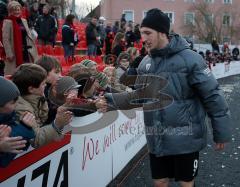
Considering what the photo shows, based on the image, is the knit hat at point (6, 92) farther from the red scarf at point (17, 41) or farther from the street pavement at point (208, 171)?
the red scarf at point (17, 41)

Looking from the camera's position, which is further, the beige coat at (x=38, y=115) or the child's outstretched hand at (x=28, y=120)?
the beige coat at (x=38, y=115)

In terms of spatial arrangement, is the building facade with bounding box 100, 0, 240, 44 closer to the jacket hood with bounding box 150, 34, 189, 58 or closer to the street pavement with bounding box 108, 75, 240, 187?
the street pavement with bounding box 108, 75, 240, 187

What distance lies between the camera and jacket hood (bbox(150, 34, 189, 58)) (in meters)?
3.24

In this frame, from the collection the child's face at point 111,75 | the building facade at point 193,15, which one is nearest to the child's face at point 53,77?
the child's face at point 111,75

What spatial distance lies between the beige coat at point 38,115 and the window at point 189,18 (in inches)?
2312

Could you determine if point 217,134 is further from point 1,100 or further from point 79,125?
point 1,100

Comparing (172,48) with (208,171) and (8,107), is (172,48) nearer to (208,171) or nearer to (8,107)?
(8,107)

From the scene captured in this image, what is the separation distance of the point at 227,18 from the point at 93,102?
61.5m

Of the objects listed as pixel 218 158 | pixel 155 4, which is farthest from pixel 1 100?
pixel 155 4

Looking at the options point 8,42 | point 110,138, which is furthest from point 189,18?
point 110,138

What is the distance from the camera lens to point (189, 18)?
200ft

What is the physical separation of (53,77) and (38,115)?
0.76 m

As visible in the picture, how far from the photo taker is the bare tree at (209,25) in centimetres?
5928

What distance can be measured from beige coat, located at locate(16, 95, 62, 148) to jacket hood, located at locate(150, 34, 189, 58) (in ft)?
3.33
